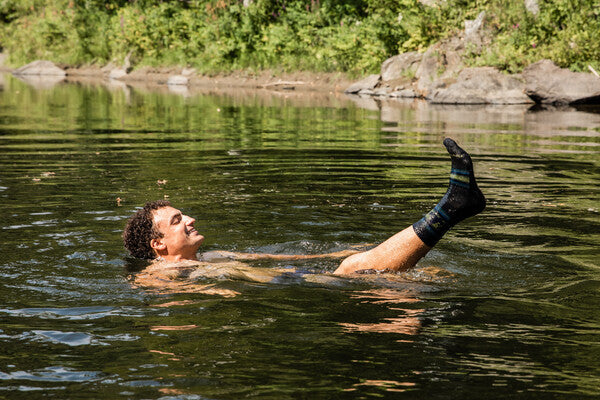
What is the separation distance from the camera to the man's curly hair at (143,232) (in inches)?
264

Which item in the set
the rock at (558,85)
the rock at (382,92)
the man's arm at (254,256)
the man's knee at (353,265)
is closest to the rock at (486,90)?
the rock at (558,85)

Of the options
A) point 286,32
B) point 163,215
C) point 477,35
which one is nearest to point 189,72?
point 286,32

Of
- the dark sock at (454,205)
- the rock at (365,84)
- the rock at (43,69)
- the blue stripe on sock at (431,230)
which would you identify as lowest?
the blue stripe on sock at (431,230)

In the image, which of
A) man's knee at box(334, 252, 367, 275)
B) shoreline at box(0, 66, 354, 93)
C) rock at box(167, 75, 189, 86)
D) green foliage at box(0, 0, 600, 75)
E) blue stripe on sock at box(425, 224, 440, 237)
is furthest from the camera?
rock at box(167, 75, 189, 86)

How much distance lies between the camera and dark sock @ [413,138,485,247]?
18.7 feet

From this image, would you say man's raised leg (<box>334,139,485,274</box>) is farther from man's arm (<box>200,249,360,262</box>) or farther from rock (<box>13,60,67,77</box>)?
rock (<box>13,60,67,77</box>)

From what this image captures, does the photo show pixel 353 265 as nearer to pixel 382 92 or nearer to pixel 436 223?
pixel 436 223

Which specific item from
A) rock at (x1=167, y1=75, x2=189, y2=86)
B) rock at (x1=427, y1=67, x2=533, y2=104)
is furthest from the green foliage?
rock at (x1=167, y1=75, x2=189, y2=86)

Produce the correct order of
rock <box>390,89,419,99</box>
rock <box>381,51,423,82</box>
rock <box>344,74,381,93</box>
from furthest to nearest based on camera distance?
rock <box>344,74,381,93</box> → rock <box>381,51,423,82</box> → rock <box>390,89,419,99</box>

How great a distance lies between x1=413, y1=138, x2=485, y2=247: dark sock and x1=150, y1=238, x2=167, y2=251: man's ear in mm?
2238

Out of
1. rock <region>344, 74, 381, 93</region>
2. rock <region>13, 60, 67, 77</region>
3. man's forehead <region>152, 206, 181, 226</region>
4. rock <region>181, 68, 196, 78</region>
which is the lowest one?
man's forehead <region>152, 206, 181, 226</region>

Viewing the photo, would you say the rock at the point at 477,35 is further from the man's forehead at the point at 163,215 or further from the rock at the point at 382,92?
the man's forehead at the point at 163,215

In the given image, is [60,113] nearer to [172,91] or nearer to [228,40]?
[172,91]

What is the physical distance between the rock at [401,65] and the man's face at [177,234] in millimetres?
22637
